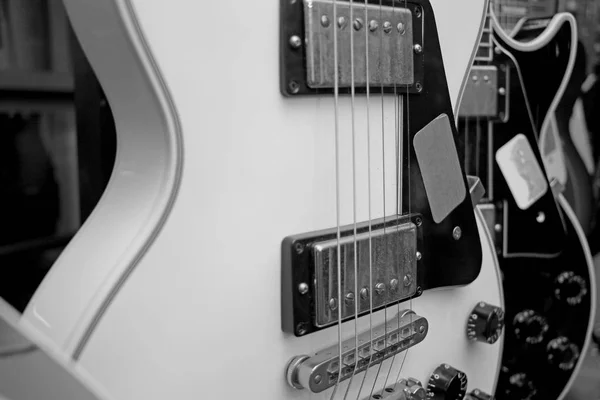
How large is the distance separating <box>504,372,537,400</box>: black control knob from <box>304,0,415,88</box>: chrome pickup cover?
52 centimetres

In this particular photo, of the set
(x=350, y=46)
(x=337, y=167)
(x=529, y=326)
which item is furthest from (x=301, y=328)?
(x=529, y=326)

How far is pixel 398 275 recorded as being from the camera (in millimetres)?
580

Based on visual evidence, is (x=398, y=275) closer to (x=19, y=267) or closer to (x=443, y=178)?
(x=443, y=178)

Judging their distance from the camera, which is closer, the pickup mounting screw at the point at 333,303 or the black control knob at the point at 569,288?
the pickup mounting screw at the point at 333,303

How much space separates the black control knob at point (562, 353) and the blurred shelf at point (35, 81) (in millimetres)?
807

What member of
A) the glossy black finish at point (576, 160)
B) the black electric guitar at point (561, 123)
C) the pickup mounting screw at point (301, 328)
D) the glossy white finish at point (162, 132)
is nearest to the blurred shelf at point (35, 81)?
the glossy white finish at point (162, 132)

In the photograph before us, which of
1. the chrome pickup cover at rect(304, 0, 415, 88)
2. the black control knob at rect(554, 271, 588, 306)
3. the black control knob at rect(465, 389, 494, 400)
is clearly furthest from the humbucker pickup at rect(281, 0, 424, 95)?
the black control knob at rect(554, 271, 588, 306)

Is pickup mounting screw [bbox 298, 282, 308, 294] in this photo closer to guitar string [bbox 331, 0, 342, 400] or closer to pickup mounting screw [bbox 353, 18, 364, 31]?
guitar string [bbox 331, 0, 342, 400]

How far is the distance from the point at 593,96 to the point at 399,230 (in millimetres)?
931

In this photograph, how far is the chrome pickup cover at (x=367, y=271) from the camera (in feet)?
1.68

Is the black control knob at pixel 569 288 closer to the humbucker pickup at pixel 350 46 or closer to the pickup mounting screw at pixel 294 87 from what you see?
the humbucker pickup at pixel 350 46

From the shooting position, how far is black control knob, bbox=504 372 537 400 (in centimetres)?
88

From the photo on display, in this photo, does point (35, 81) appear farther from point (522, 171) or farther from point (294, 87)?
point (522, 171)

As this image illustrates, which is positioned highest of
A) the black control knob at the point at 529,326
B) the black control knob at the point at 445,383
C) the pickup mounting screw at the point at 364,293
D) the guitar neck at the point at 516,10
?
the guitar neck at the point at 516,10
